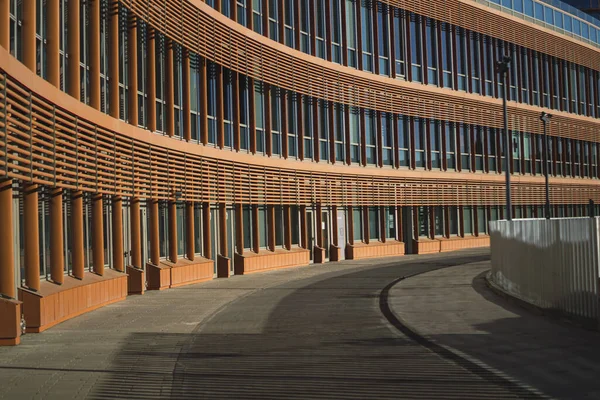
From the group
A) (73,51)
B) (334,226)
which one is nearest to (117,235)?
(73,51)

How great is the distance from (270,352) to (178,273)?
15.3 meters

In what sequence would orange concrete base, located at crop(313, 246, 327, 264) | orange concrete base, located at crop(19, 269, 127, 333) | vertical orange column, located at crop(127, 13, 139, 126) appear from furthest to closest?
1. orange concrete base, located at crop(313, 246, 327, 264)
2. vertical orange column, located at crop(127, 13, 139, 126)
3. orange concrete base, located at crop(19, 269, 127, 333)

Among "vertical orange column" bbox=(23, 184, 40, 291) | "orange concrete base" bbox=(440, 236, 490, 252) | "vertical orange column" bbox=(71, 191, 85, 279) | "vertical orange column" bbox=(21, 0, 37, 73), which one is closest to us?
"vertical orange column" bbox=(23, 184, 40, 291)

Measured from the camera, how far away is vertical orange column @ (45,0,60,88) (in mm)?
18922

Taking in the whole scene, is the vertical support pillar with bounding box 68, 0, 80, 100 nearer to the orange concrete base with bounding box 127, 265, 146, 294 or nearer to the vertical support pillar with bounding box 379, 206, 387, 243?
the orange concrete base with bounding box 127, 265, 146, 294

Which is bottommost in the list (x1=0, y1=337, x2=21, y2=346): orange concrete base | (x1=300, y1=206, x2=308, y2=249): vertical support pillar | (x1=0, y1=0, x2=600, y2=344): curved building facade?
(x1=0, y1=337, x2=21, y2=346): orange concrete base

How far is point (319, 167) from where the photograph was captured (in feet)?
134

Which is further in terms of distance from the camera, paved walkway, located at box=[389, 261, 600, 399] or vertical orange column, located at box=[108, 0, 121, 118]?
vertical orange column, located at box=[108, 0, 121, 118]

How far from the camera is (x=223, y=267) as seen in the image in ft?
108

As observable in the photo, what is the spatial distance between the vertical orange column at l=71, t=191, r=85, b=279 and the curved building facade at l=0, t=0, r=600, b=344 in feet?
0.11

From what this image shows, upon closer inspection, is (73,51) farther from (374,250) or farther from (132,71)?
(374,250)

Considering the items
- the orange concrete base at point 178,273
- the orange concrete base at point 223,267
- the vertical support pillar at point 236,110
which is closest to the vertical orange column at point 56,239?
the orange concrete base at point 178,273

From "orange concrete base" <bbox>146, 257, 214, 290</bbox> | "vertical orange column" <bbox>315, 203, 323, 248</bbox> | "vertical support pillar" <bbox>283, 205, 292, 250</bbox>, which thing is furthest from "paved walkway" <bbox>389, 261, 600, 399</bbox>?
"vertical orange column" <bbox>315, 203, 323, 248</bbox>

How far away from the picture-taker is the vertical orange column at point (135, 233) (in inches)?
1007
